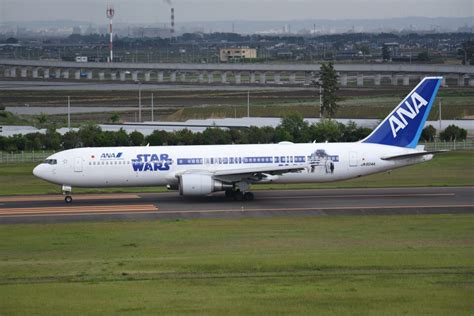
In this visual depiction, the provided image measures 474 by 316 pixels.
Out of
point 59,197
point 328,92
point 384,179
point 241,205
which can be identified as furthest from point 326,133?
point 241,205

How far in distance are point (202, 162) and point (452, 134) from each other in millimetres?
44378

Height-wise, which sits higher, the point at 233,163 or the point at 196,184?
the point at 233,163

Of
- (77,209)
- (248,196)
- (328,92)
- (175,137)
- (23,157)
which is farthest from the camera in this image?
(328,92)

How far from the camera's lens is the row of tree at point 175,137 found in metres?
86.2

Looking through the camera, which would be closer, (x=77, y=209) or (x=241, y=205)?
(x=77, y=209)

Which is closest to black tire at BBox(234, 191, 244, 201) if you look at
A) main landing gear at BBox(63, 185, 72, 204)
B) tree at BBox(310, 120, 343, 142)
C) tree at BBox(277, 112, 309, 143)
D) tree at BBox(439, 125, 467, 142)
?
main landing gear at BBox(63, 185, 72, 204)

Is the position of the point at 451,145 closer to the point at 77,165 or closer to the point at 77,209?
the point at 77,165

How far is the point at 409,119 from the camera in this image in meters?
56.1

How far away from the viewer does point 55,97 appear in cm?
18250

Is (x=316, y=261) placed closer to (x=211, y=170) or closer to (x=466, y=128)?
(x=211, y=170)

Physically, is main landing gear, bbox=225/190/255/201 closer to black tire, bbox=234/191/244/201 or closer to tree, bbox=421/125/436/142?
black tire, bbox=234/191/244/201

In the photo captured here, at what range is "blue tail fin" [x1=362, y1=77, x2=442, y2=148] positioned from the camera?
2210 inches

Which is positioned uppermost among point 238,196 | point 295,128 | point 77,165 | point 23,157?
point 295,128

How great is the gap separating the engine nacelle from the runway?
0.73 meters
